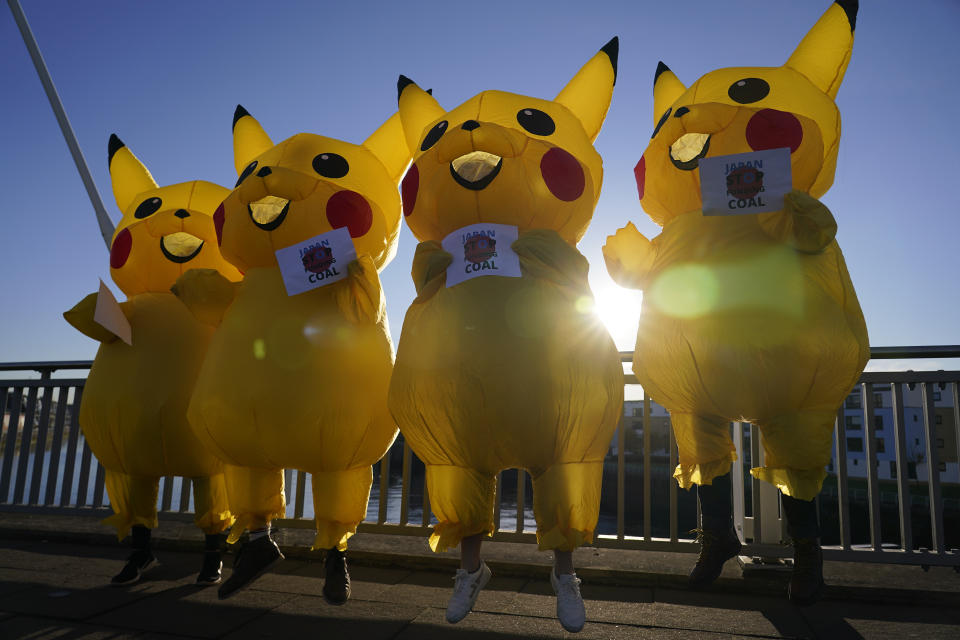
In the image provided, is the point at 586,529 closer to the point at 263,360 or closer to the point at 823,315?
the point at 823,315

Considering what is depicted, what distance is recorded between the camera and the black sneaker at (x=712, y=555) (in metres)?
2.33

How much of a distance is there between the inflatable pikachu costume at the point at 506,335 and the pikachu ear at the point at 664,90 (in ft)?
1.65

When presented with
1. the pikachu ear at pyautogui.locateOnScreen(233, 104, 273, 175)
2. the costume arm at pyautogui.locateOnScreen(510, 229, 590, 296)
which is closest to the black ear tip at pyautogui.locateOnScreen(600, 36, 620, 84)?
the costume arm at pyautogui.locateOnScreen(510, 229, 590, 296)

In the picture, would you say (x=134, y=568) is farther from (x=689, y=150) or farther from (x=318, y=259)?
(x=689, y=150)

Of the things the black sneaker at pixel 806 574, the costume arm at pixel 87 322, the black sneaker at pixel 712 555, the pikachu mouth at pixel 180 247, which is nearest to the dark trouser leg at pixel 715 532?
the black sneaker at pixel 712 555

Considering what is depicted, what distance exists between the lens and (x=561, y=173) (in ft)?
7.72

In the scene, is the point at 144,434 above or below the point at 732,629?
above

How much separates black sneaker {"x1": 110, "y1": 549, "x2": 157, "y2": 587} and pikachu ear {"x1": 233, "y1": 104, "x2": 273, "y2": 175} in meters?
2.13

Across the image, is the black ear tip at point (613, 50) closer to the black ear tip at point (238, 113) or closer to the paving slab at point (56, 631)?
the black ear tip at point (238, 113)

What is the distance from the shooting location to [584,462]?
83.8 inches

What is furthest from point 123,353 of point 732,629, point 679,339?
point 732,629

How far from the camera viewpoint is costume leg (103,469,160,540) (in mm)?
2953

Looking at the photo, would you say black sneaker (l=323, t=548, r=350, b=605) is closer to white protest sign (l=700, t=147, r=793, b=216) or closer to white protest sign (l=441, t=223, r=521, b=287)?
white protest sign (l=441, t=223, r=521, b=287)

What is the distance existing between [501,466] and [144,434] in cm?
180
